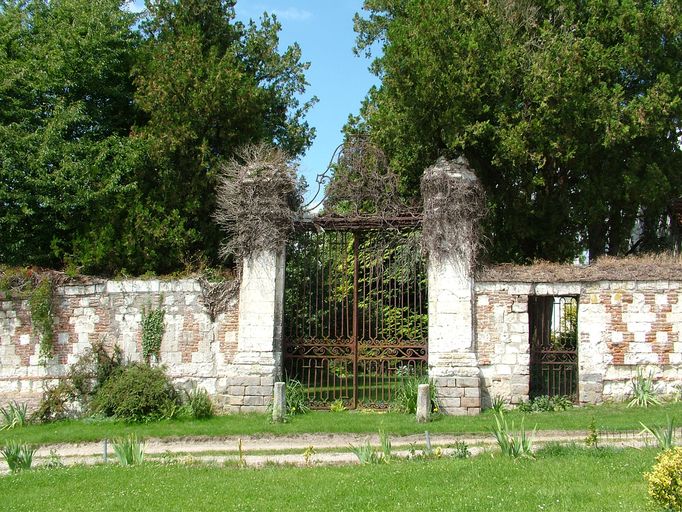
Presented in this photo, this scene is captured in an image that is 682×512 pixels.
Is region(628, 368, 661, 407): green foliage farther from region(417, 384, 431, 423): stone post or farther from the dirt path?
region(417, 384, 431, 423): stone post

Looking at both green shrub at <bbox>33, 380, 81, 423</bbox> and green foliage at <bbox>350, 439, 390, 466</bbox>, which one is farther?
green shrub at <bbox>33, 380, 81, 423</bbox>

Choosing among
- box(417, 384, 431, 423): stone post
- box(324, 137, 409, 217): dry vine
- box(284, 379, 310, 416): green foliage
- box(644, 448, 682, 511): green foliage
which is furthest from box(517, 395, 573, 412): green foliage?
box(644, 448, 682, 511): green foliage

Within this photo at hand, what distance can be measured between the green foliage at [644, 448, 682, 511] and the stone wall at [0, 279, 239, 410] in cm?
887

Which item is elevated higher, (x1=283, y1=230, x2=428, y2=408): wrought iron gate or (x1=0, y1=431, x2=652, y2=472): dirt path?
(x1=283, y1=230, x2=428, y2=408): wrought iron gate

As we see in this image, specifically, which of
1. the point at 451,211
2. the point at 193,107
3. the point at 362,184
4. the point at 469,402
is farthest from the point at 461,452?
the point at 193,107

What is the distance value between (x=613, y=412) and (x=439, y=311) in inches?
135

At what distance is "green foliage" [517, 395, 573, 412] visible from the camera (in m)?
12.5

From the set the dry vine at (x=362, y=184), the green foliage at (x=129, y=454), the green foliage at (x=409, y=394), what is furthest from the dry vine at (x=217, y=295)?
the green foliage at (x=129, y=454)

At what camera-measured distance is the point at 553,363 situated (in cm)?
1304

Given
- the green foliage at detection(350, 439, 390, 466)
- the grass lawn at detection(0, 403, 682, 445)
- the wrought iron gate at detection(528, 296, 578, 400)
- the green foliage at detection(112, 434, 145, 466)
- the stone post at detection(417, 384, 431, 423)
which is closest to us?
the green foliage at detection(350, 439, 390, 466)

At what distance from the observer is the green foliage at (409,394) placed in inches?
491

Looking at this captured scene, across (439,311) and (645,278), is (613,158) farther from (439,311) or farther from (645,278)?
(439,311)

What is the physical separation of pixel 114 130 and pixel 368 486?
42.0ft

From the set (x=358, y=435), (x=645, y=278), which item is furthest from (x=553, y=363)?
(x=358, y=435)
